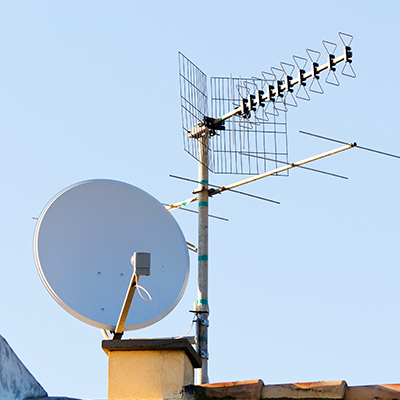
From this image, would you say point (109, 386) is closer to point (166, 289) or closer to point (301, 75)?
point (166, 289)

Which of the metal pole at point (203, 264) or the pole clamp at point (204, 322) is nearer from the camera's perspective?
the metal pole at point (203, 264)

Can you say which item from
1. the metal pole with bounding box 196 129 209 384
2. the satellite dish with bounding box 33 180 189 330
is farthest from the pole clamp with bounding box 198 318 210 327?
the satellite dish with bounding box 33 180 189 330

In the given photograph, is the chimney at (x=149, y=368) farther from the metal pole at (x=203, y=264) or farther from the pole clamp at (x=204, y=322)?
the pole clamp at (x=204, y=322)

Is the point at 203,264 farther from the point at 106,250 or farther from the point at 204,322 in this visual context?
the point at 106,250

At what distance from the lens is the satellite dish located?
7875 mm

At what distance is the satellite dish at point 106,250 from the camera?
7.88 meters

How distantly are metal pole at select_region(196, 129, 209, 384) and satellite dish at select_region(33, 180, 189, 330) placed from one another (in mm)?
4526

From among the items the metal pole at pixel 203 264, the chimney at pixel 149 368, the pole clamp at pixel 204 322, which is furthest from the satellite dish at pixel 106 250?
the pole clamp at pixel 204 322

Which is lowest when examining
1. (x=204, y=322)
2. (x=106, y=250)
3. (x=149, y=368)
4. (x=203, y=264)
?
(x=149, y=368)

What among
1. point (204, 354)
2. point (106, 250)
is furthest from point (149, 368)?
point (204, 354)

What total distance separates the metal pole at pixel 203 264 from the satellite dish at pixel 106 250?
14.8ft

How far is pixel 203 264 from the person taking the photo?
553 inches

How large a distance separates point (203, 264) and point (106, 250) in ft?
18.7

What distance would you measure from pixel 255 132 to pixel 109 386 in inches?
331
